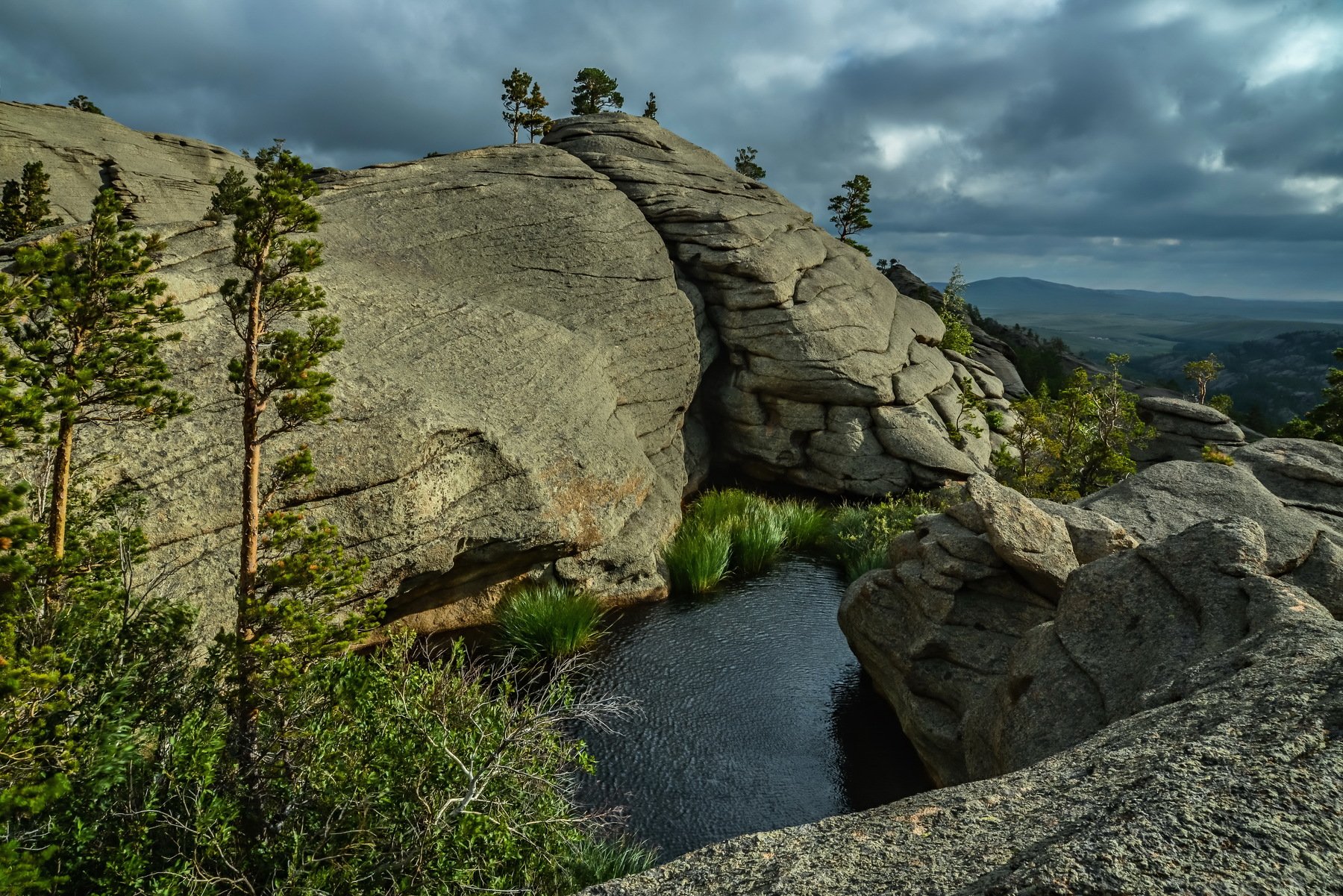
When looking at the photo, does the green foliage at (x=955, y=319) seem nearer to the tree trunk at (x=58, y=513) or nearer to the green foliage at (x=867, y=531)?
the green foliage at (x=867, y=531)

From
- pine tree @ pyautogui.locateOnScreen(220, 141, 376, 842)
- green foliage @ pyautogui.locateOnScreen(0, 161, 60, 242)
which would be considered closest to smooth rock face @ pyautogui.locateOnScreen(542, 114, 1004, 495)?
green foliage @ pyautogui.locateOnScreen(0, 161, 60, 242)

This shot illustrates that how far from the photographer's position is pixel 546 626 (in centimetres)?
1347

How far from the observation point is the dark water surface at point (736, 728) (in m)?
10.1

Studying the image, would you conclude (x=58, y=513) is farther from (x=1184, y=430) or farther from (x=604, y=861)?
(x=1184, y=430)

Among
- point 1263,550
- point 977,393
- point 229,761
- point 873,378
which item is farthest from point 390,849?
point 977,393

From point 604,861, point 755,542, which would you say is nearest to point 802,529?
point 755,542

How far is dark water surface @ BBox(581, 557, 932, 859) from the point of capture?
10117 millimetres

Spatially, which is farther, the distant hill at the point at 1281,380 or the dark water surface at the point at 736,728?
the distant hill at the point at 1281,380

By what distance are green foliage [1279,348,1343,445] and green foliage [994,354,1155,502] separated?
22.1 feet

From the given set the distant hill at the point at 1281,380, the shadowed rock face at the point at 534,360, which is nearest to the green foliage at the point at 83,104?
the shadowed rock face at the point at 534,360

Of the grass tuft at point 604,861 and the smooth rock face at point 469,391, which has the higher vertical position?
the smooth rock face at point 469,391

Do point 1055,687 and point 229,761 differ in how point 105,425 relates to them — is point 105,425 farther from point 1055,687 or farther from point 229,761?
point 1055,687

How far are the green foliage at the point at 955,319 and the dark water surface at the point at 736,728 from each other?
20909 millimetres

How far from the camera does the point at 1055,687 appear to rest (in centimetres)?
760
